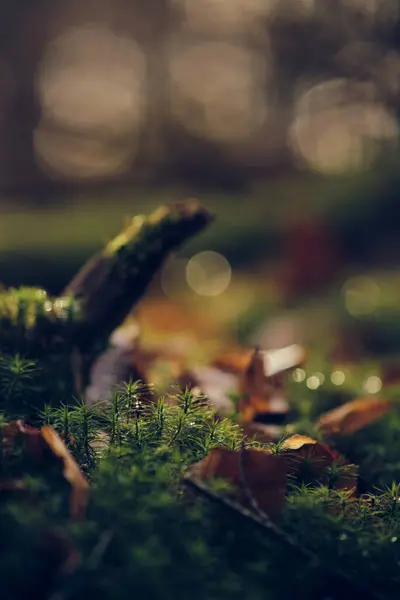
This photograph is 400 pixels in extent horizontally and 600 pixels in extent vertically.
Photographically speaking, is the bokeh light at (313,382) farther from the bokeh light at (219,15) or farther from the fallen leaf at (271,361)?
the bokeh light at (219,15)

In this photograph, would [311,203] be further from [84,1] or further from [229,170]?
[84,1]

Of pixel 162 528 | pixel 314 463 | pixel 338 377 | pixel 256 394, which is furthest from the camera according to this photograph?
pixel 338 377

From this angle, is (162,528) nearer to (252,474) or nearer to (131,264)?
(252,474)

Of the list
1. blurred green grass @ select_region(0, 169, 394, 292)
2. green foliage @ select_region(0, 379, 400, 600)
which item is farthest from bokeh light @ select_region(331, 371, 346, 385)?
blurred green grass @ select_region(0, 169, 394, 292)

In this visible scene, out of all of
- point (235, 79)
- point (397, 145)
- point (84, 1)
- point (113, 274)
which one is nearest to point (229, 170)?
point (235, 79)

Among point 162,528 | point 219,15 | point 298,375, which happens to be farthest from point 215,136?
point 162,528

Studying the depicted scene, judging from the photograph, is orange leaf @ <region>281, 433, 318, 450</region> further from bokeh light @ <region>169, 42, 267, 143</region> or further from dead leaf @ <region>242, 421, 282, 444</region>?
bokeh light @ <region>169, 42, 267, 143</region>
